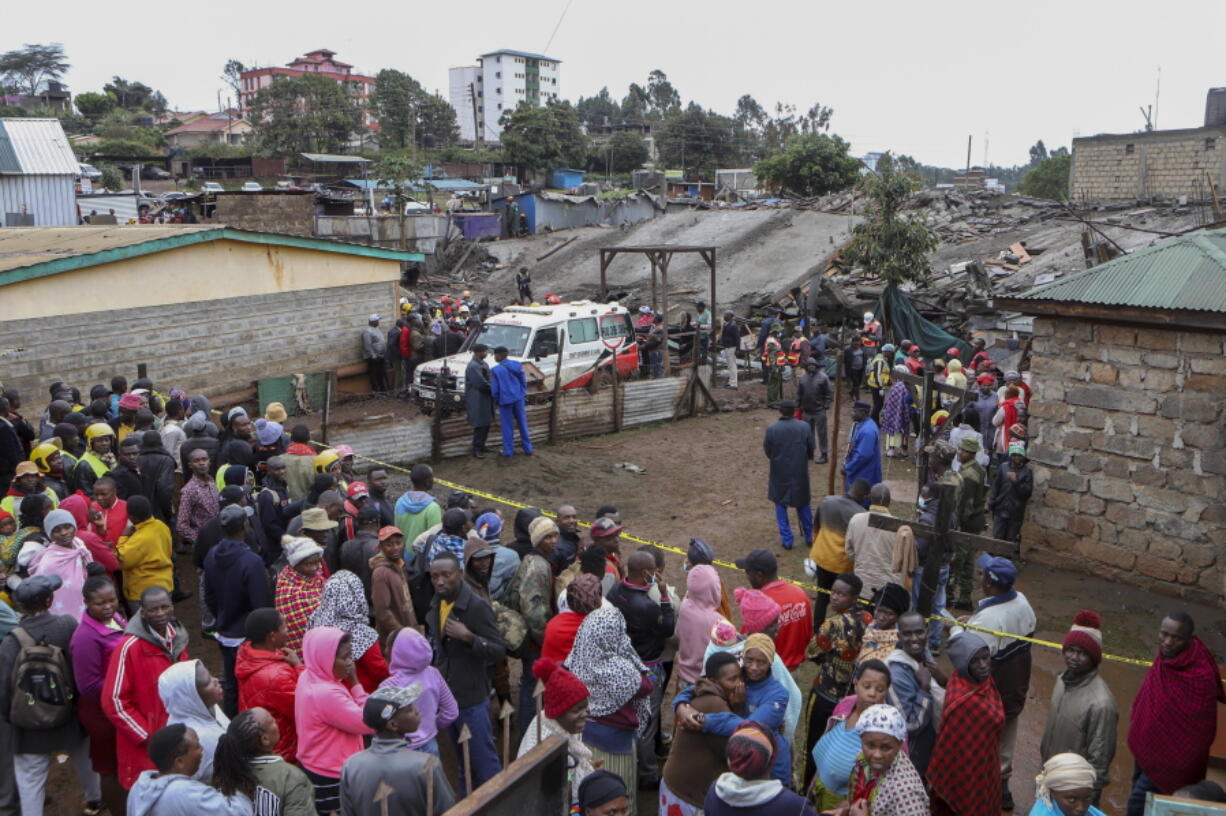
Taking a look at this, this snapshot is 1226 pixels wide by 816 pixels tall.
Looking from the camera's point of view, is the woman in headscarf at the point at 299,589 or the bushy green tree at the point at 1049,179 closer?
the woman in headscarf at the point at 299,589

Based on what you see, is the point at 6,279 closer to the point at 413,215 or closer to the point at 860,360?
the point at 860,360

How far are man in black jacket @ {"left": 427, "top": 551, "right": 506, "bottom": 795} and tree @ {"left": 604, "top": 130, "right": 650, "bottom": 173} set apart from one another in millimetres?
58737

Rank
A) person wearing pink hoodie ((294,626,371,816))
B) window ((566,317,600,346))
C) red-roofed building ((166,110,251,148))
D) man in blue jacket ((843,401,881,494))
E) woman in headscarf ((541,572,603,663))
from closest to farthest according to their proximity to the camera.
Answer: person wearing pink hoodie ((294,626,371,816)), woman in headscarf ((541,572,603,663)), man in blue jacket ((843,401,881,494)), window ((566,317,600,346)), red-roofed building ((166,110,251,148))

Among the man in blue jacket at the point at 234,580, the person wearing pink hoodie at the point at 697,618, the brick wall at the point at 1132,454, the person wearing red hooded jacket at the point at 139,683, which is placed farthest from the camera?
the brick wall at the point at 1132,454

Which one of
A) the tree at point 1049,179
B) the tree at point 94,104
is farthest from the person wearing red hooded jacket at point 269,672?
the tree at point 94,104

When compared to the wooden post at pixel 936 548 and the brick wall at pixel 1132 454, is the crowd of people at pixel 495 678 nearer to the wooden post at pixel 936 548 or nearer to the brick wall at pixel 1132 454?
the wooden post at pixel 936 548

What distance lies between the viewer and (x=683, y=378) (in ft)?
55.4

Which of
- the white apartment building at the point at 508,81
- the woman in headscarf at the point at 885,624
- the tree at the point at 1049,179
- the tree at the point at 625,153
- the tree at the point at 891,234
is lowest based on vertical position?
the woman in headscarf at the point at 885,624

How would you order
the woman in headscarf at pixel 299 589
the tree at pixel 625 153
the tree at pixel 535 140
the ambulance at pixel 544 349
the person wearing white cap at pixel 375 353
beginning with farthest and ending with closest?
the tree at pixel 625 153, the tree at pixel 535 140, the person wearing white cap at pixel 375 353, the ambulance at pixel 544 349, the woman in headscarf at pixel 299 589

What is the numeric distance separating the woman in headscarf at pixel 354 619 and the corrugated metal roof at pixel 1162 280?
23.9 feet

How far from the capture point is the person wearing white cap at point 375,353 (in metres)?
18.4

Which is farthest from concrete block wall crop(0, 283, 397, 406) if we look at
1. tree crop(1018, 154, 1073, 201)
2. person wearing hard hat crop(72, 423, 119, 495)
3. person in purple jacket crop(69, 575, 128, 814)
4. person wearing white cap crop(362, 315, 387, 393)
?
tree crop(1018, 154, 1073, 201)

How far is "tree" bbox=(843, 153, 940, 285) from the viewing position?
70.1 feet

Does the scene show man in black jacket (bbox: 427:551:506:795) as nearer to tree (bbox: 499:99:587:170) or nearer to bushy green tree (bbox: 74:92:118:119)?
tree (bbox: 499:99:587:170)
